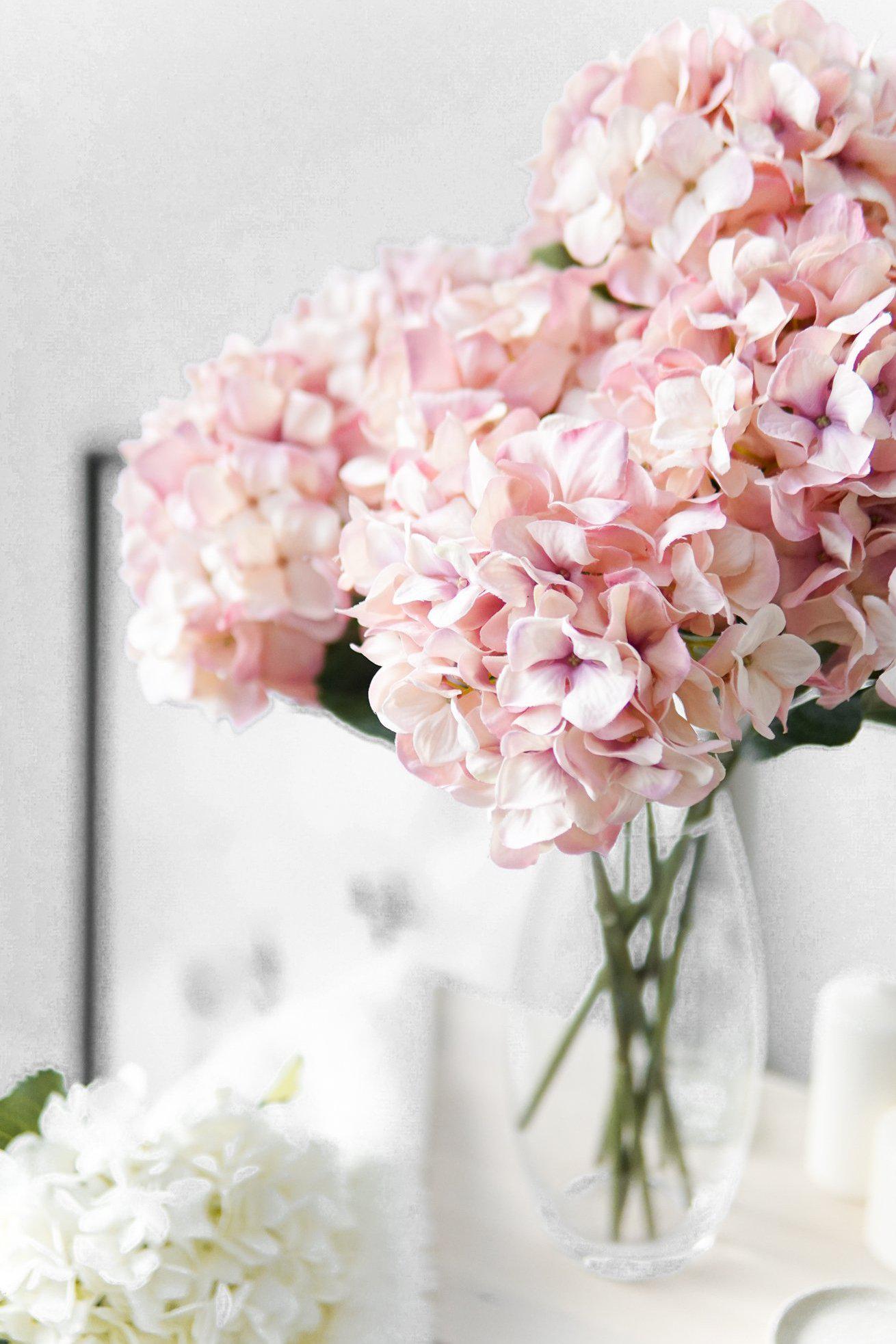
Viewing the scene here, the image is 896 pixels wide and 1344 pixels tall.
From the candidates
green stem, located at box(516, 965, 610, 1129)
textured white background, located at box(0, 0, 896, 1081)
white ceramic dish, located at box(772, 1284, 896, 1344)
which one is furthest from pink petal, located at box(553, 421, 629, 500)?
textured white background, located at box(0, 0, 896, 1081)

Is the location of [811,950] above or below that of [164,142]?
below

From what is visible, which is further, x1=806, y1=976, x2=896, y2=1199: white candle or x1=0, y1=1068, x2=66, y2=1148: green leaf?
x1=806, y1=976, x2=896, y2=1199: white candle

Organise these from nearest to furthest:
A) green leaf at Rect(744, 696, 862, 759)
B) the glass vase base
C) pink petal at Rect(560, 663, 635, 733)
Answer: pink petal at Rect(560, 663, 635, 733), green leaf at Rect(744, 696, 862, 759), the glass vase base

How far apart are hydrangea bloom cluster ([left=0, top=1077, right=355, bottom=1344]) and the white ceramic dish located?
7.6 inches

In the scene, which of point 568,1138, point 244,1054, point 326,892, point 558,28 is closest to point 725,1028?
point 568,1138

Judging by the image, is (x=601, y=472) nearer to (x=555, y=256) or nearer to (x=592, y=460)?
(x=592, y=460)

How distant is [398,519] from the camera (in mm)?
352

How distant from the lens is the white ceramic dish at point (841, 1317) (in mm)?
469

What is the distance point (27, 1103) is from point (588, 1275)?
10.7 inches

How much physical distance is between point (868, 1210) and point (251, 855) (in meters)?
0.58

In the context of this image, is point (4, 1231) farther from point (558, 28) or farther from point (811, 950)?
point (558, 28)

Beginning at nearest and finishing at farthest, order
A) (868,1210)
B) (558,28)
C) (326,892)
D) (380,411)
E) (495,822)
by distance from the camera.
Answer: (495,822), (380,411), (868,1210), (558,28), (326,892)

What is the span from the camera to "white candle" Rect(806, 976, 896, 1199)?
0.61 metres

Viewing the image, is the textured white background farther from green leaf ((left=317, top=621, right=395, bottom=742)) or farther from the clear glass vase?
green leaf ((left=317, top=621, right=395, bottom=742))
